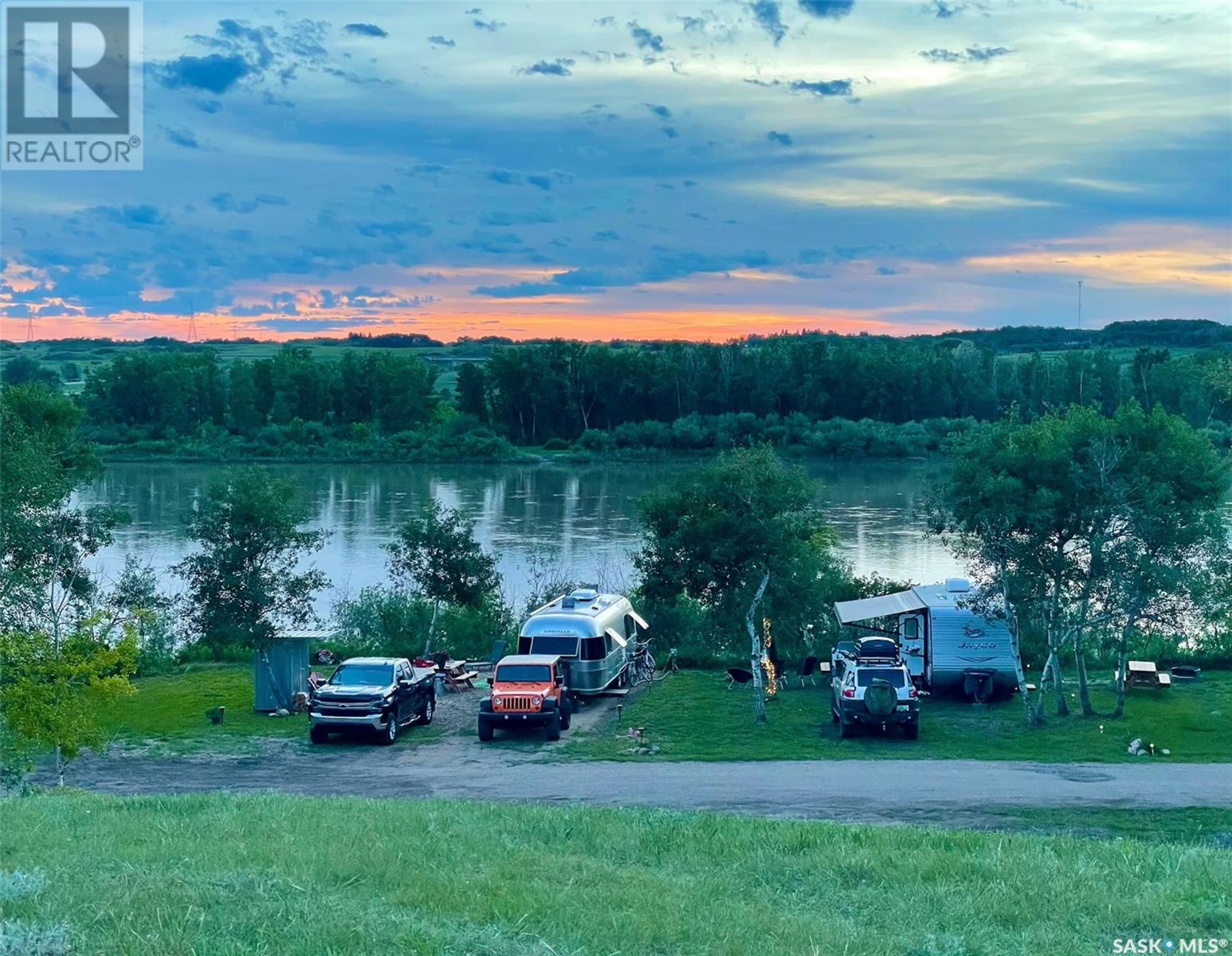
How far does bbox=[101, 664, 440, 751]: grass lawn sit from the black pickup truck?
1.65ft

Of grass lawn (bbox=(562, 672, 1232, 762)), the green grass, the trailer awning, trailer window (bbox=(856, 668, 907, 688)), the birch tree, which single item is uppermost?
the birch tree

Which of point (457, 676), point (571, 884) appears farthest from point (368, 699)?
point (571, 884)

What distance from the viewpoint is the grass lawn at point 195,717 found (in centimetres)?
2183

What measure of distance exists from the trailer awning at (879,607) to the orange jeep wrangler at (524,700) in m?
8.15

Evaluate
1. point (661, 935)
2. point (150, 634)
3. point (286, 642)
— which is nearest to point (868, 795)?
point (661, 935)

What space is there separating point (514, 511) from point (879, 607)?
30.4 meters

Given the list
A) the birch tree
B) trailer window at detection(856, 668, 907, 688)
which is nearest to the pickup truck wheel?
the birch tree

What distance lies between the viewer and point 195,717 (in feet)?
78.4

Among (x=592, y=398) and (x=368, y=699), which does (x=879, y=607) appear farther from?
(x=592, y=398)

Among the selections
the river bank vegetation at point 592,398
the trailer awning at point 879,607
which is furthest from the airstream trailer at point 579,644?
the river bank vegetation at point 592,398

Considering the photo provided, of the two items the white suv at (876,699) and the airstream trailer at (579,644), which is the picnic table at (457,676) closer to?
the airstream trailer at (579,644)

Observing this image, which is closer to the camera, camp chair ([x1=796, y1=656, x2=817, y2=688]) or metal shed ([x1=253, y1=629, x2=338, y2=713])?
metal shed ([x1=253, y1=629, x2=338, y2=713])

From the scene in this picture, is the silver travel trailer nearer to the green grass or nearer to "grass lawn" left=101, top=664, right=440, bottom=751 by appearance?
the green grass

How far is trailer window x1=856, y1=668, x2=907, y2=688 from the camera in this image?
71.7 ft
